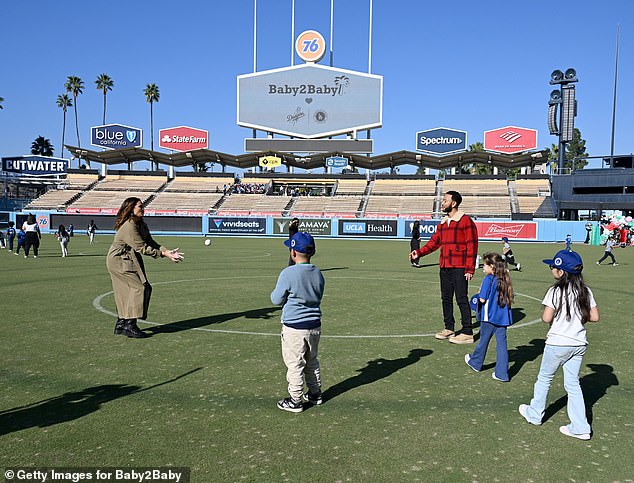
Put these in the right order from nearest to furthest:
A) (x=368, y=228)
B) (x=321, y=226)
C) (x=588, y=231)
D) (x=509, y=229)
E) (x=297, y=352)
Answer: (x=297, y=352) < (x=588, y=231) < (x=509, y=229) < (x=368, y=228) < (x=321, y=226)

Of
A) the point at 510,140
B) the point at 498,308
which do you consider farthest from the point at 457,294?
the point at 510,140

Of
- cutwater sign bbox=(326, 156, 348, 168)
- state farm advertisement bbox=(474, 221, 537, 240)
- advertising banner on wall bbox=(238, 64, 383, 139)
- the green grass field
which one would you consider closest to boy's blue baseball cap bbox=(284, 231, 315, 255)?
the green grass field

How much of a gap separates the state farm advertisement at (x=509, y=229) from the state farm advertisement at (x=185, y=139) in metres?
38.3

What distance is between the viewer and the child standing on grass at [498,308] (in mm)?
6543

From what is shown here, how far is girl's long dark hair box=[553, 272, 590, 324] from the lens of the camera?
16.1 feet

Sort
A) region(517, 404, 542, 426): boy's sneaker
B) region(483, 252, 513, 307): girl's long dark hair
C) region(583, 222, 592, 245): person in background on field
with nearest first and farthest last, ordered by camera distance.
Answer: region(517, 404, 542, 426): boy's sneaker, region(483, 252, 513, 307): girl's long dark hair, region(583, 222, 592, 245): person in background on field

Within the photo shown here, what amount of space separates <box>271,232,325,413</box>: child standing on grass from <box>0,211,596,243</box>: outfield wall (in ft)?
136

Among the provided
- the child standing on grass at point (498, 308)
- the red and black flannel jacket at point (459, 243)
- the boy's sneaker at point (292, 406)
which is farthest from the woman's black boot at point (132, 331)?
the child standing on grass at point (498, 308)

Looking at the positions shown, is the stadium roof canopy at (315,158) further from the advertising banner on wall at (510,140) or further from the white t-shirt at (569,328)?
the white t-shirt at (569,328)

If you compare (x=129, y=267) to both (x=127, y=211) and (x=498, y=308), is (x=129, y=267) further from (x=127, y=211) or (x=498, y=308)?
(x=498, y=308)

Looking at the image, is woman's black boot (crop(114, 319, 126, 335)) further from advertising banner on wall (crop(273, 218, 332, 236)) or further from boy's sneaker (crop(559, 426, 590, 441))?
advertising banner on wall (crop(273, 218, 332, 236))

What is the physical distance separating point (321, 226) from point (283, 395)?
1729 inches

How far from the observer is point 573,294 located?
4.96m

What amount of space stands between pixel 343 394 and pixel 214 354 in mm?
2560
